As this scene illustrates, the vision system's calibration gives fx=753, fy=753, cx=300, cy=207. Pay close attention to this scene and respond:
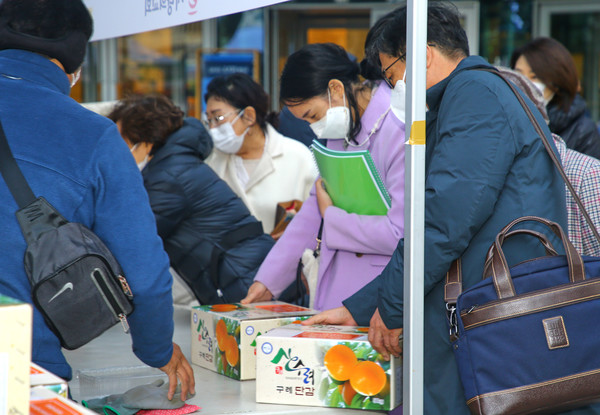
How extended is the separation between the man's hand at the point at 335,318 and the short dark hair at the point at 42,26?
90 centimetres

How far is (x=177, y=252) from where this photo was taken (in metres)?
3.17

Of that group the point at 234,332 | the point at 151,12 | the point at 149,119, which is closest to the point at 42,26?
the point at 151,12

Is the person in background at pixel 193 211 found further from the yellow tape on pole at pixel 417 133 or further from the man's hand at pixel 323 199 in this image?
the yellow tape on pole at pixel 417 133

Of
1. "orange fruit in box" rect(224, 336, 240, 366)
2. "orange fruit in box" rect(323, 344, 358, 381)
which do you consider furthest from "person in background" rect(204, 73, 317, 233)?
"orange fruit in box" rect(323, 344, 358, 381)

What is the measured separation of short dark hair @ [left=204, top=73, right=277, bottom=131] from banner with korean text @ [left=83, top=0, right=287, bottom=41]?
101cm

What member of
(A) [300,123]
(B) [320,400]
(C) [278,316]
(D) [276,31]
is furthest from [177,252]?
(D) [276,31]

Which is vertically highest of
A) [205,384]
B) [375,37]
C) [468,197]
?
[375,37]

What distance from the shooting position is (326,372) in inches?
70.9

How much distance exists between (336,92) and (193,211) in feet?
2.97

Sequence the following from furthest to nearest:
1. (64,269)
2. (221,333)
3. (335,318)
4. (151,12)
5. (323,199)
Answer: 1. (151,12)
2. (323,199)
3. (221,333)
4. (335,318)
5. (64,269)

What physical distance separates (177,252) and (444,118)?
5.43ft

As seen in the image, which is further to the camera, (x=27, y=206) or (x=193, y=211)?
(x=193, y=211)

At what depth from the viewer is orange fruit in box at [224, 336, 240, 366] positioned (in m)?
2.09

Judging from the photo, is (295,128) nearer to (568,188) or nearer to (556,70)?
(556,70)
